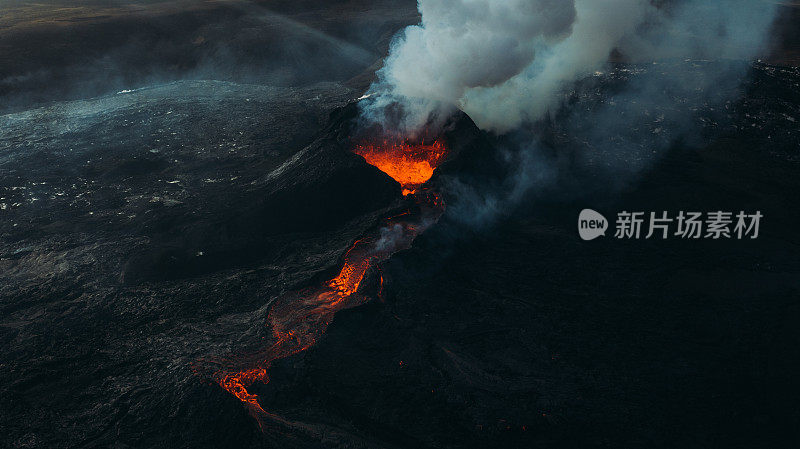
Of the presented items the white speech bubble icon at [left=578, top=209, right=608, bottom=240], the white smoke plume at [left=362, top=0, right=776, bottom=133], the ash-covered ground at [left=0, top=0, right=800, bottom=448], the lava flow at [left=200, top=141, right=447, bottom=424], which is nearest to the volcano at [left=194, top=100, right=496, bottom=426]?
the lava flow at [left=200, top=141, right=447, bottom=424]

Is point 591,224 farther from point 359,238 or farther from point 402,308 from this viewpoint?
point 359,238

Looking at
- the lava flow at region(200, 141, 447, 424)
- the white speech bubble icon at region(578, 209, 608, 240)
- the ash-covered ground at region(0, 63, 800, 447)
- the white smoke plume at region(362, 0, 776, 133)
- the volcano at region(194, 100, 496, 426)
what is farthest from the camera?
the white smoke plume at region(362, 0, 776, 133)

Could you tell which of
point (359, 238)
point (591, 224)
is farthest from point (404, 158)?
point (591, 224)

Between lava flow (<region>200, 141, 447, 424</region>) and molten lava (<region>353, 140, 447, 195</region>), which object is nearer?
lava flow (<region>200, 141, 447, 424</region>)

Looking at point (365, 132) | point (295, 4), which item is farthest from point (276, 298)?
point (295, 4)

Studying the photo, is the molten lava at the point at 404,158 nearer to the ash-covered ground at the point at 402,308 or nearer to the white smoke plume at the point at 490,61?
the white smoke plume at the point at 490,61

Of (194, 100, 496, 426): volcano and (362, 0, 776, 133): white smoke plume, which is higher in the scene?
(362, 0, 776, 133): white smoke plume

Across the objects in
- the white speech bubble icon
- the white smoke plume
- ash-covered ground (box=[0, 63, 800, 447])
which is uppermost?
the white smoke plume

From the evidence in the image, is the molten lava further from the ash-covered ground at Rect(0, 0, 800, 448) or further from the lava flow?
the ash-covered ground at Rect(0, 0, 800, 448)
